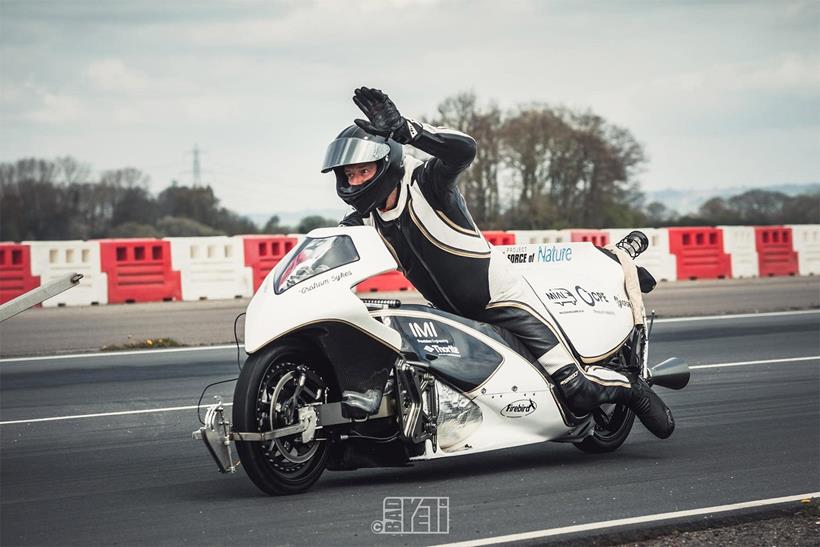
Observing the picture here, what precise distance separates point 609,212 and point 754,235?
21310mm

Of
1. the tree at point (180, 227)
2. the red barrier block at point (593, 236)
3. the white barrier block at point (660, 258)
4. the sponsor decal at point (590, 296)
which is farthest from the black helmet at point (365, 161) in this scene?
the tree at point (180, 227)

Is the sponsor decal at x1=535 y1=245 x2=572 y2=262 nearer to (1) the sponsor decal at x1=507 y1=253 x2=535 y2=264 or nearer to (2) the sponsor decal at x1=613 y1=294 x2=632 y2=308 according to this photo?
(1) the sponsor decal at x1=507 y1=253 x2=535 y2=264

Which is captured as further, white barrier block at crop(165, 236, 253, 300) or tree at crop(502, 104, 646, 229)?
tree at crop(502, 104, 646, 229)

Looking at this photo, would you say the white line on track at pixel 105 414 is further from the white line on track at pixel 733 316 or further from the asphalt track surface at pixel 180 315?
the white line on track at pixel 733 316

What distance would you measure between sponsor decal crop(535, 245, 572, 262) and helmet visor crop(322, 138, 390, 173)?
1.69 metres

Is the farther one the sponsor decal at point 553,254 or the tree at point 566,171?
the tree at point 566,171

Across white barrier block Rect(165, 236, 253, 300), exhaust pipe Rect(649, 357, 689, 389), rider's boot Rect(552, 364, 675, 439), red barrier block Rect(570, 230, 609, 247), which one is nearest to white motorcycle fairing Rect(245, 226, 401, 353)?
rider's boot Rect(552, 364, 675, 439)

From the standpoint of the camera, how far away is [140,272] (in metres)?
21.2

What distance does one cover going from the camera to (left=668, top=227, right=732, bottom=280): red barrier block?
26047 millimetres

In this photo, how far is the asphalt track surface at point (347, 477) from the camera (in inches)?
224

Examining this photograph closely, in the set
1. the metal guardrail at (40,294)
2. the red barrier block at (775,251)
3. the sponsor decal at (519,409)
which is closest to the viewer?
the metal guardrail at (40,294)

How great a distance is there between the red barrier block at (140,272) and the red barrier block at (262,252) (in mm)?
1319

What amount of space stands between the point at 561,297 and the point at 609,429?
949mm

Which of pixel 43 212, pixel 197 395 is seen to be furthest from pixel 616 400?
pixel 43 212
